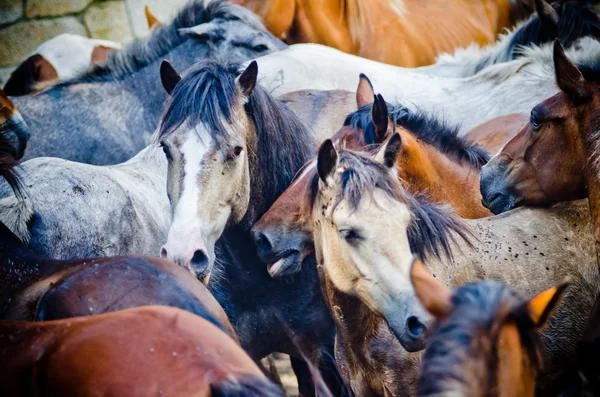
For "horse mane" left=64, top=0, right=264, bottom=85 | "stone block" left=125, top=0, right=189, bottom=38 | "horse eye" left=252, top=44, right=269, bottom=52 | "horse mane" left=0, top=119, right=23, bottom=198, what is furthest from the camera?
"stone block" left=125, top=0, right=189, bottom=38

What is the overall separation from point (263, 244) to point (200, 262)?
30 cm

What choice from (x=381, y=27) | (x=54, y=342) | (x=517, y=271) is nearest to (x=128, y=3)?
(x=381, y=27)

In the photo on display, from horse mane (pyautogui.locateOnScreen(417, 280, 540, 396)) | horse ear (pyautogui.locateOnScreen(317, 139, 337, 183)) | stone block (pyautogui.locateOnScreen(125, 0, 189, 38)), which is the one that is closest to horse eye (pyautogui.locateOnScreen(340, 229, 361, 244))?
horse ear (pyautogui.locateOnScreen(317, 139, 337, 183))

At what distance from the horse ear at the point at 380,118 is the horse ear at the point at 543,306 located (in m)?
1.35

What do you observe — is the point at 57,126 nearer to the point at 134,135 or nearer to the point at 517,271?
the point at 134,135

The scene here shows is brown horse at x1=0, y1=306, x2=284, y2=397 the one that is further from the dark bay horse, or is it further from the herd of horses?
the dark bay horse

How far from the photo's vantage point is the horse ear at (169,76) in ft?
9.43

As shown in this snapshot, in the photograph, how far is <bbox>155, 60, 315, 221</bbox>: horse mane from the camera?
2621 millimetres

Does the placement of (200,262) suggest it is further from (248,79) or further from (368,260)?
(248,79)

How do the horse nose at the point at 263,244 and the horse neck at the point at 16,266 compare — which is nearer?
the horse neck at the point at 16,266

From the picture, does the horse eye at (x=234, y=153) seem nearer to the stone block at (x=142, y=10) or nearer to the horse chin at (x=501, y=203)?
the horse chin at (x=501, y=203)

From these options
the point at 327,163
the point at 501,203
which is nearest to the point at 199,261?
the point at 327,163

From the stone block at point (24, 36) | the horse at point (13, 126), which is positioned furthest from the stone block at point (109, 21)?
the horse at point (13, 126)

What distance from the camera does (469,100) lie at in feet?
13.6
